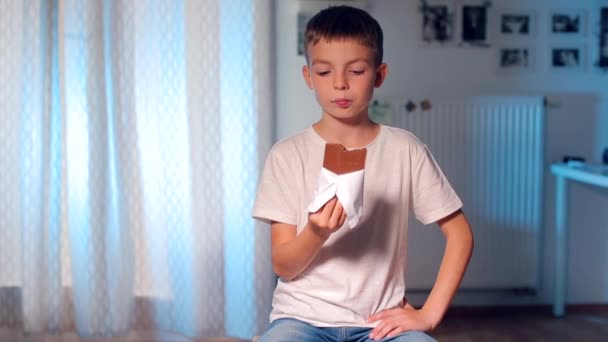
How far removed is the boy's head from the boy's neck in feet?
0.41

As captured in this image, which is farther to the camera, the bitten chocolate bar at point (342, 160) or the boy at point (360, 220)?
the boy at point (360, 220)

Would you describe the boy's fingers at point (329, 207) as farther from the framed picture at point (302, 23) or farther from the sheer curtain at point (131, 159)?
the framed picture at point (302, 23)

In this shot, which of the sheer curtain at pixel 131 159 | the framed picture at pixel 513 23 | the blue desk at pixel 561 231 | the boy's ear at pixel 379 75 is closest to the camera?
the boy's ear at pixel 379 75

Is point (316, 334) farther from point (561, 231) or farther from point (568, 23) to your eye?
point (568, 23)

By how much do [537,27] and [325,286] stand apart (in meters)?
2.18

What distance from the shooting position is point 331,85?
1121 millimetres

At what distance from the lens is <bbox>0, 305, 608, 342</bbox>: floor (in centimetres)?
258

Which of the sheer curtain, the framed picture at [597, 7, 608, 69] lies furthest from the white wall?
the sheer curtain

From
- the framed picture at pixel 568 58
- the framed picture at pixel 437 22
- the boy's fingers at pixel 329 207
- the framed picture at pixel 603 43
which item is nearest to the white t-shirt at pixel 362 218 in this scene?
the boy's fingers at pixel 329 207

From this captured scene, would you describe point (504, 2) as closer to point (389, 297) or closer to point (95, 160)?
point (95, 160)

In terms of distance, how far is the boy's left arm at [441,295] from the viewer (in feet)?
3.53

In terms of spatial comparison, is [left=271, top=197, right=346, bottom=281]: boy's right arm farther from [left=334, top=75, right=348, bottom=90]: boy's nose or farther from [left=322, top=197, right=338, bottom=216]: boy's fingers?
[left=334, top=75, right=348, bottom=90]: boy's nose

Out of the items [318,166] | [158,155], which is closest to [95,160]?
[158,155]

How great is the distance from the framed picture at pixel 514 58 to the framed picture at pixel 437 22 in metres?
0.25
